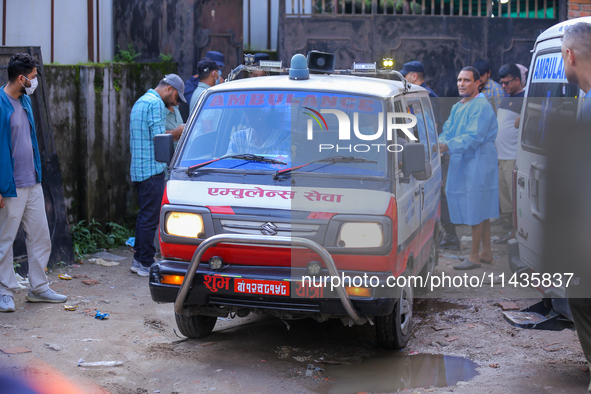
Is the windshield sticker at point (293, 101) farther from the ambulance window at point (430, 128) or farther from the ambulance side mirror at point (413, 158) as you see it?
the ambulance window at point (430, 128)

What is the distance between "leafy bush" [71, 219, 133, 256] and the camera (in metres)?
7.81

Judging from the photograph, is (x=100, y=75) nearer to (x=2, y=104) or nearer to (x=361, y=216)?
(x=2, y=104)

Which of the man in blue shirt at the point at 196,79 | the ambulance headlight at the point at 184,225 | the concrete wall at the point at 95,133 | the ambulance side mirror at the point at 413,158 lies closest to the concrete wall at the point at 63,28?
the concrete wall at the point at 95,133

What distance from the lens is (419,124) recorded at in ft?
19.6

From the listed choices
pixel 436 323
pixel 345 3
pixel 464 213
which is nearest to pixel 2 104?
pixel 436 323

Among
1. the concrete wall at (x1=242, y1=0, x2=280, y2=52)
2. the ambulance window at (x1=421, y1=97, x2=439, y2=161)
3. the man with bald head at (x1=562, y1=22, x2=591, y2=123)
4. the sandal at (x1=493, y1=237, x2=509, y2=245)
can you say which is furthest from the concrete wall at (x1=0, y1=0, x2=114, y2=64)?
the man with bald head at (x1=562, y1=22, x2=591, y2=123)

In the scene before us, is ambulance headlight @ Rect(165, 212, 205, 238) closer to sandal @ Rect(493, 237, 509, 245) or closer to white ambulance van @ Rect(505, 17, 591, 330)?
white ambulance van @ Rect(505, 17, 591, 330)

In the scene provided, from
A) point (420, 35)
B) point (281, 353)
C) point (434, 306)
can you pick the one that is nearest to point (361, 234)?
point (281, 353)

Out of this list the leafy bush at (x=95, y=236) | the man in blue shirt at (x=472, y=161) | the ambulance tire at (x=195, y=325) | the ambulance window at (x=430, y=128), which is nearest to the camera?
the ambulance tire at (x=195, y=325)

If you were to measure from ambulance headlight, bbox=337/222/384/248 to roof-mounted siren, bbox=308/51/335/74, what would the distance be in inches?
82.5

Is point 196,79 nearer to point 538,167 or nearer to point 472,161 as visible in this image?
point 472,161

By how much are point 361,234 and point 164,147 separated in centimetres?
183

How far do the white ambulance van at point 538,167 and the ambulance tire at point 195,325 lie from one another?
2.36m

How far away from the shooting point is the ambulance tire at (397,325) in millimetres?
4691
